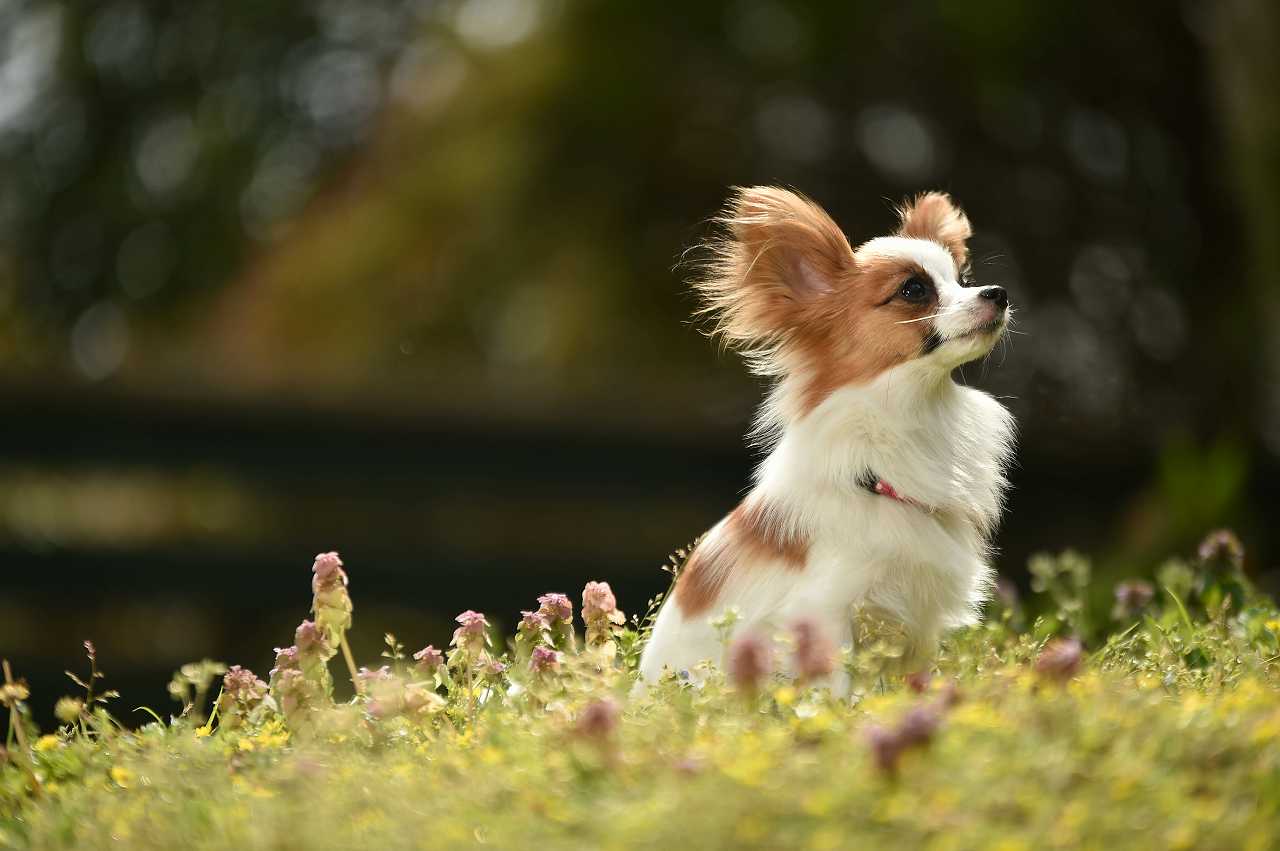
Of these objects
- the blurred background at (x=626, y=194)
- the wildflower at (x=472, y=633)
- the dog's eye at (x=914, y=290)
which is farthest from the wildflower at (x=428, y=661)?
the blurred background at (x=626, y=194)

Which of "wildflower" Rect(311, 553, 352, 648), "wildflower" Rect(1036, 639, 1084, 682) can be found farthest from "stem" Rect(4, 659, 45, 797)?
"wildflower" Rect(1036, 639, 1084, 682)

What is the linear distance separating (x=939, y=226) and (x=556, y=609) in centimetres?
155

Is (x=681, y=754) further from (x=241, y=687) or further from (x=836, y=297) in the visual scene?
(x=836, y=297)

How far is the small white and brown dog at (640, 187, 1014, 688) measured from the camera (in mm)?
3654

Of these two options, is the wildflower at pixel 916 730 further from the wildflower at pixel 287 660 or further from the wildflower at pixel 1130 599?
the wildflower at pixel 1130 599

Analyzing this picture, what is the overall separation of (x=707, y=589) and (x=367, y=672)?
853 millimetres

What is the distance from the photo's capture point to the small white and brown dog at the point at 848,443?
3.65 m

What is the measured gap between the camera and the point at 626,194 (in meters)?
9.19

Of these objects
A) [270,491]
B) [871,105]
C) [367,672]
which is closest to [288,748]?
[367,672]

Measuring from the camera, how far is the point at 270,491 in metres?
7.39

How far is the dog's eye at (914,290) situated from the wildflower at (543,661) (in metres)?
1.28

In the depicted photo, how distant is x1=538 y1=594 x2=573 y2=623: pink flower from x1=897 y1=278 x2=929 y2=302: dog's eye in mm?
1177

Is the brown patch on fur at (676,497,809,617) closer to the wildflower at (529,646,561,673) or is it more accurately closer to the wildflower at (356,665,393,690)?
the wildflower at (529,646,561,673)

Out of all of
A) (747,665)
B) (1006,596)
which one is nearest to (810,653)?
(747,665)
